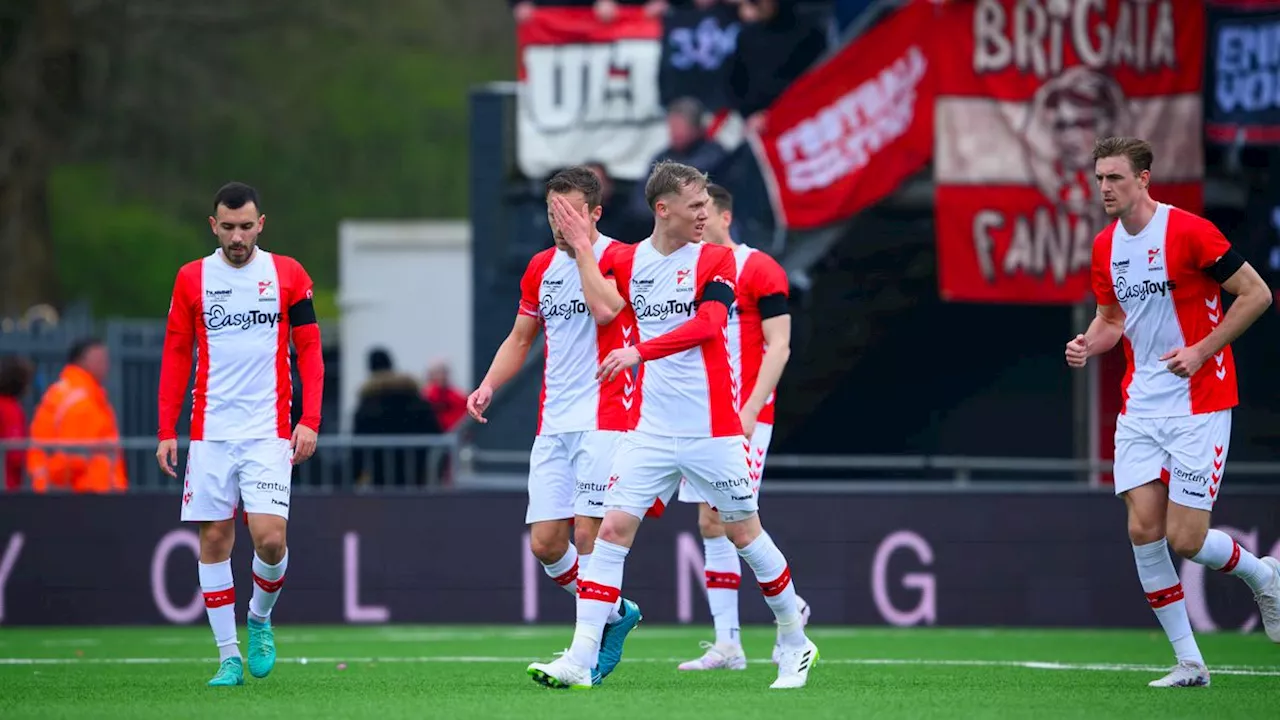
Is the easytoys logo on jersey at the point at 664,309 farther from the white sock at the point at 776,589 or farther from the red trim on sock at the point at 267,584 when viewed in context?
the red trim on sock at the point at 267,584

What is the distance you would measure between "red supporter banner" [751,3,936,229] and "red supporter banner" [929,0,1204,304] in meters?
0.27

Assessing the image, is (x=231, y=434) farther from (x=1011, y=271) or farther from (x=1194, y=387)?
(x=1011, y=271)

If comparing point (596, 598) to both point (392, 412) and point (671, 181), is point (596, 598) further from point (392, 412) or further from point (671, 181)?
point (392, 412)

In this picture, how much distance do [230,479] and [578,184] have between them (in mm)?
2181

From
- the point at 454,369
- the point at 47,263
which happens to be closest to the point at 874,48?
the point at 454,369

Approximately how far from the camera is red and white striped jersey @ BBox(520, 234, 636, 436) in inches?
396

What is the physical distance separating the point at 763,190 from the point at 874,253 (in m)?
1.76

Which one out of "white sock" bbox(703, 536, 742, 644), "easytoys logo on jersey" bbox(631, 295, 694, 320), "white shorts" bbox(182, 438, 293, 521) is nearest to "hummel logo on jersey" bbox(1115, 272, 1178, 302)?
"easytoys logo on jersey" bbox(631, 295, 694, 320)

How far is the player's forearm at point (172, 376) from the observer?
10.1 m

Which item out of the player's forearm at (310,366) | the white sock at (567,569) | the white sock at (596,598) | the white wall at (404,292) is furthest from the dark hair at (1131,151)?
the white wall at (404,292)

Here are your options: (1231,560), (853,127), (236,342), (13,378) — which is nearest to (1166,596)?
(1231,560)

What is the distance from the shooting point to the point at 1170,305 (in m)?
9.64

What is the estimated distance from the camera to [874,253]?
762 inches

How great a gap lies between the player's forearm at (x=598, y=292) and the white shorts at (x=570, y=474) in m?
0.69
